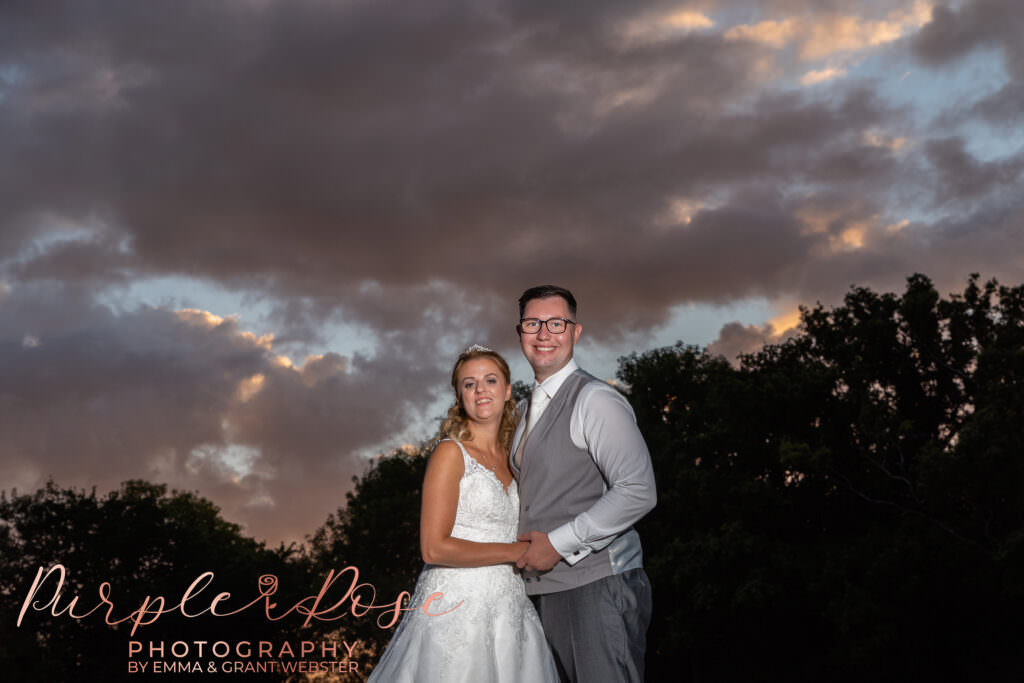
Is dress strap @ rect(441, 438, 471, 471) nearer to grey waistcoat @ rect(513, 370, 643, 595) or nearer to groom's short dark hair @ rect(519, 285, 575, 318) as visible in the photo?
grey waistcoat @ rect(513, 370, 643, 595)

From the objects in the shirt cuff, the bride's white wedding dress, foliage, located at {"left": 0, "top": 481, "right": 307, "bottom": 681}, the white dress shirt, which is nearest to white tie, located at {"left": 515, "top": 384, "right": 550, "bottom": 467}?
the white dress shirt

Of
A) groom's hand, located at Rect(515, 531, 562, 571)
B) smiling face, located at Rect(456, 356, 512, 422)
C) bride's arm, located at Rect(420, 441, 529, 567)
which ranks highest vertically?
smiling face, located at Rect(456, 356, 512, 422)

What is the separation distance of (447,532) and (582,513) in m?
1.01

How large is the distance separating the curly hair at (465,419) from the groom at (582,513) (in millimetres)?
455

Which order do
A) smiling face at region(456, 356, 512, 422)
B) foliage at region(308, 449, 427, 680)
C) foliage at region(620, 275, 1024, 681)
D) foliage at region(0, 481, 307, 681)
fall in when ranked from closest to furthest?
smiling face at region(456, 356, 512, 422) → foliage at region(620, 275, 1024, 681) → foliage at region(0, 481, 307, 681) → foliage at region(308, 449, 427, 680)

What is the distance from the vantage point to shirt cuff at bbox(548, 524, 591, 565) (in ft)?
16.1

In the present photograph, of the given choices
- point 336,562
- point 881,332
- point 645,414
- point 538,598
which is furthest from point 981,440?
point 336,562

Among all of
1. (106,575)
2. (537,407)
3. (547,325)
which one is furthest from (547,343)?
(106,575)

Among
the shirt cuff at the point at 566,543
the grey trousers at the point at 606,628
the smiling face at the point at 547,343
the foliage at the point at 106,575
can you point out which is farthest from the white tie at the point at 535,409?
the foliage at the point at 106,575

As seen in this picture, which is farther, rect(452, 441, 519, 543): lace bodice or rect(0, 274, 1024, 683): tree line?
rect(0, 274, 1024, 683): tree line

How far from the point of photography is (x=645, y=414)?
123ft

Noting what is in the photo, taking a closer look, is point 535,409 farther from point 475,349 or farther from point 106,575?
point 106,575

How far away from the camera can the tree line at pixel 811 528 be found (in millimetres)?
24312

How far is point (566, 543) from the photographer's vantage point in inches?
193
